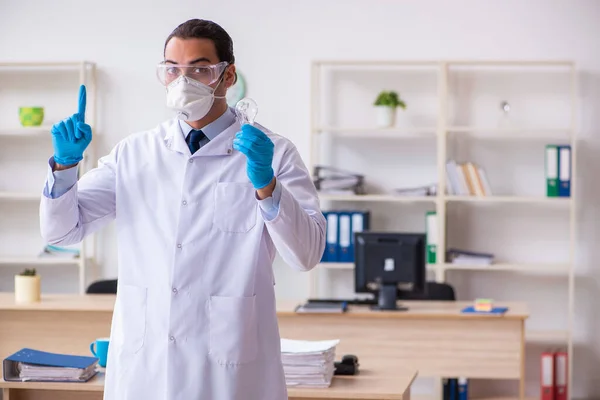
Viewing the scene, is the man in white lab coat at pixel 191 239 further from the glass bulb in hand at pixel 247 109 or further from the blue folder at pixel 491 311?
the blue folder at pixel 491 311

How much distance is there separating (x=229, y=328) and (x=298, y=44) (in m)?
4.05

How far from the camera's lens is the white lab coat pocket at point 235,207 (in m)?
1.89

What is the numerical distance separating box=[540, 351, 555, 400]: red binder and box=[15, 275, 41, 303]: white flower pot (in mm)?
2882

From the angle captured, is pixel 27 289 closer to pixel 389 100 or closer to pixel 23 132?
pixel 23 132

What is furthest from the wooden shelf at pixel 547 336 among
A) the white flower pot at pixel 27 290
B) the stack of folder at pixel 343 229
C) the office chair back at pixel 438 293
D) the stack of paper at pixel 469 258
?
the white flower pot at pixel 27 290

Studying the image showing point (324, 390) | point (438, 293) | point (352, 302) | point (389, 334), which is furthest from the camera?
point (438, 293)

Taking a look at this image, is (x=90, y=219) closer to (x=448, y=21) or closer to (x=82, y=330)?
(x=82, y=330)

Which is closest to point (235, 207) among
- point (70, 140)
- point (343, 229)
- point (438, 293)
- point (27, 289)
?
point (70, 140)

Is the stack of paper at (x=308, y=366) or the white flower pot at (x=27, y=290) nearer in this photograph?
the stack of paper at (x=308, y=366)

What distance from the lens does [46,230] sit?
186 centimetres

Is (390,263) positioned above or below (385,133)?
below

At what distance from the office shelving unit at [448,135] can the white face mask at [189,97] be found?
3448mm

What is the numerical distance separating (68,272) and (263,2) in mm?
2155

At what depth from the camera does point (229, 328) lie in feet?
6.07
